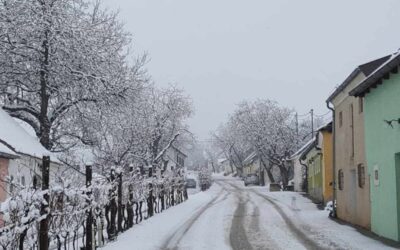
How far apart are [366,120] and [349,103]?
317cm

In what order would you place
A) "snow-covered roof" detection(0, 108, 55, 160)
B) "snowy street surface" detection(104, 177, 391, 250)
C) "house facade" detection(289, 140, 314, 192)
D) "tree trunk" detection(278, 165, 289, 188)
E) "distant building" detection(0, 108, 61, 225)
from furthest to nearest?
"tree trunk" detection(278, 165, 289, 188)
"house facade" detection(289, 140, 314, 192)
"snow-covered roof" detection(0, 108, 55, 160)
"distant building" detection(0, 108, 61, 225)
"snowy street surface" detection(104, 177, 391, 250)

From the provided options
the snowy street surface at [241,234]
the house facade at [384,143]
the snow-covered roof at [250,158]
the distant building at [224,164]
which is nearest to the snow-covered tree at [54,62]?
the snowy street surface at [241,234]

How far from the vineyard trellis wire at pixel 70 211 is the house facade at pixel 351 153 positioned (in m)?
7.33

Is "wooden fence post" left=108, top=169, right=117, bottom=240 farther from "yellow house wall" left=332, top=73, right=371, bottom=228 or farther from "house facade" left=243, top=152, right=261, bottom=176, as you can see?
"house facade" left=243, top=152, right=261, bottom=176

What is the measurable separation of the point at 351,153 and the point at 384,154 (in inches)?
189

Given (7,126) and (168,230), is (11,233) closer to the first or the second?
(168,230)

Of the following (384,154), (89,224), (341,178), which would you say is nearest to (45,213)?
(89,224)

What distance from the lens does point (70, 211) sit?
1067 centimetres

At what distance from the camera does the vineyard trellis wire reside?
8.37 m

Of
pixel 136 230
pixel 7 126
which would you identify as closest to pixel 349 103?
pixel 136 230

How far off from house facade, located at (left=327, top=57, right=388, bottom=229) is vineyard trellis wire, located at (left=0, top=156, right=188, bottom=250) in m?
7.33

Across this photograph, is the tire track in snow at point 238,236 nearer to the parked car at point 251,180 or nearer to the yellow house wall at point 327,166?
the yellow house wall at point 327,166

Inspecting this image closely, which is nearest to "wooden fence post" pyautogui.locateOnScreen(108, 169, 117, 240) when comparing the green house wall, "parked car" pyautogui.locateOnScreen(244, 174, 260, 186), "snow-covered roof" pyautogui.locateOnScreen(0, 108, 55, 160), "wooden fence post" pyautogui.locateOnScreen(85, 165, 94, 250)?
"wooden fence post" pyautogui.locateOnScreen(85, 165, 94, 250)

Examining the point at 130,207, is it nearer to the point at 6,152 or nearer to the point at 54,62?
the point at 6,152
